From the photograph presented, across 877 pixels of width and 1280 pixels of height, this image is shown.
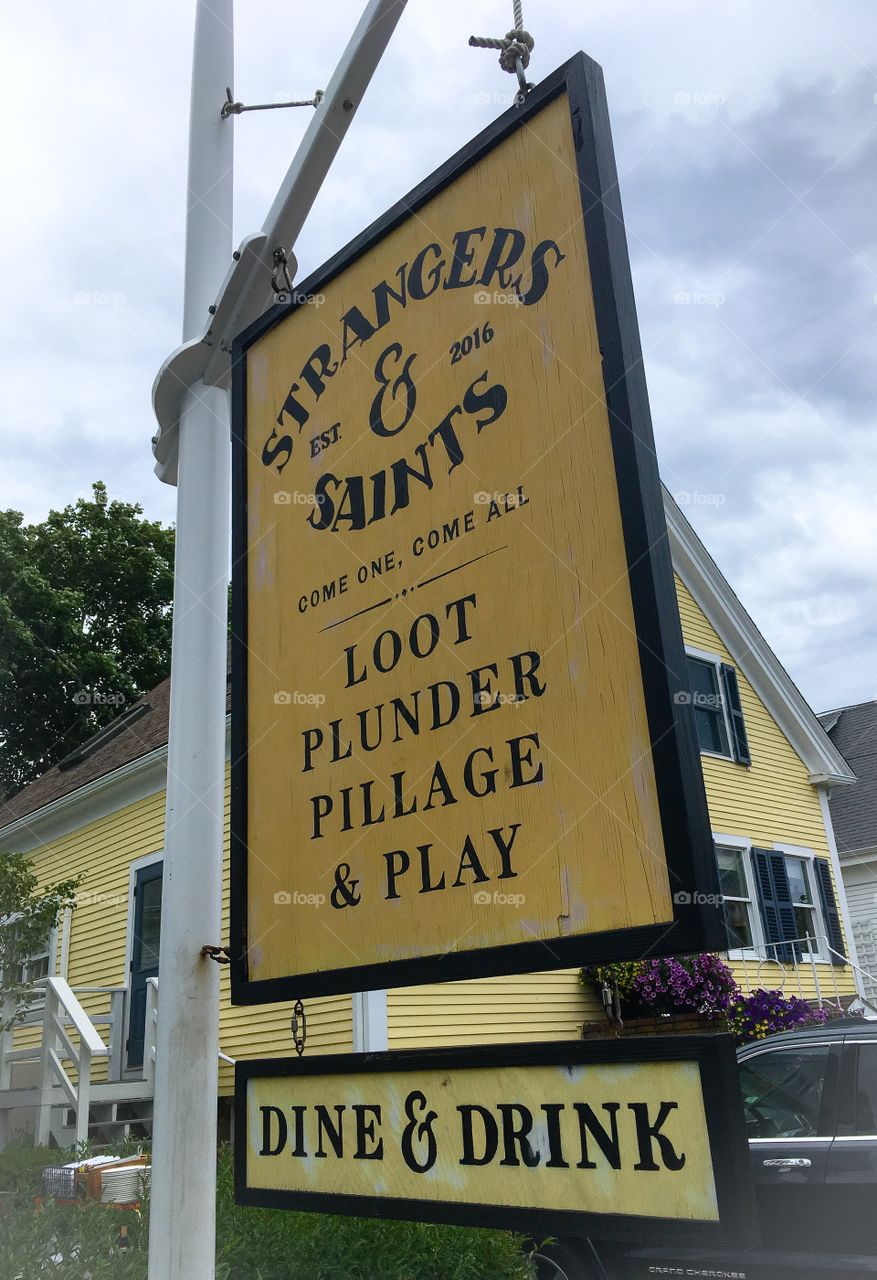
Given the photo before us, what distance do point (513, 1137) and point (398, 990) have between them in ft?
33.6

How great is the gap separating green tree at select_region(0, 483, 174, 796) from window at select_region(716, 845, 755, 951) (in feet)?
58.2

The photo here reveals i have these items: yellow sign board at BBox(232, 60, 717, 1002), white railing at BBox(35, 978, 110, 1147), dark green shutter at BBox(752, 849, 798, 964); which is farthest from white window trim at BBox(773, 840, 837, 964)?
yellow sign board at BBox(232, 60, 717, 1002)

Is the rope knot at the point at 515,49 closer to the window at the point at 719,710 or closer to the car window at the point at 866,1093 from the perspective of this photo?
the car window at the point at 866,1093

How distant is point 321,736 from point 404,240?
1147 millimetres

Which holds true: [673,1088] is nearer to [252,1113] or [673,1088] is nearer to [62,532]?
[252,1113]

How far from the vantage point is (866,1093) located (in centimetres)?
578

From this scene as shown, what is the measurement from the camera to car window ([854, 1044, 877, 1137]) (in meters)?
5.68

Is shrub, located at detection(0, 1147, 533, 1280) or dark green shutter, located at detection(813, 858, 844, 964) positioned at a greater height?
dark green shutter, located at detection(813, 858, 844, 964)

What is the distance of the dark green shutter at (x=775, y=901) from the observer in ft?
52.9

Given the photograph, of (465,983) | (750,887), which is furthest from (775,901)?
(465,983)

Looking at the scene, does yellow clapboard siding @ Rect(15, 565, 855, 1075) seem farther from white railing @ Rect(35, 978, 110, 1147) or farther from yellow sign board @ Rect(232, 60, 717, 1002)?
yellow sign board @ Rect(232, 60, 717, 1002)

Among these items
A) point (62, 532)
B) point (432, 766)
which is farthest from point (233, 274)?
point (62, 532)

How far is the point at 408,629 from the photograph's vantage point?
2176 mm

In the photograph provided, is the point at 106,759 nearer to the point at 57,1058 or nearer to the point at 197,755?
the point at 57,1058
